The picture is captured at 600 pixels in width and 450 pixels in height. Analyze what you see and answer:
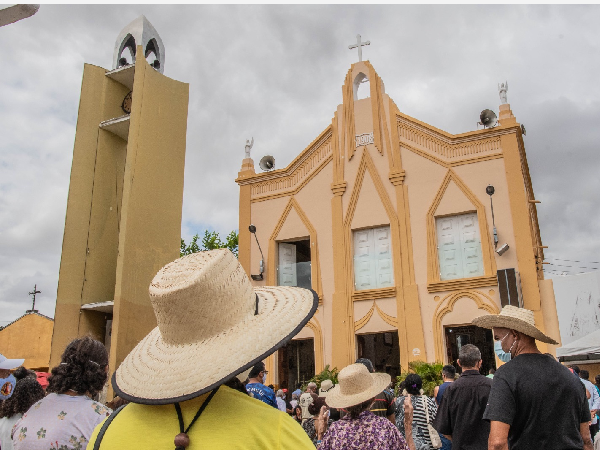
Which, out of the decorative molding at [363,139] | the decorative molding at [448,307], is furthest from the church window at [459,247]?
the decorative molding at [363,139]

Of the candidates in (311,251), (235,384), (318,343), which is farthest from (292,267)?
(235,384)

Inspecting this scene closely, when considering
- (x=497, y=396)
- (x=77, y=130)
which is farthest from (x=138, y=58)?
(x=497, y=396)

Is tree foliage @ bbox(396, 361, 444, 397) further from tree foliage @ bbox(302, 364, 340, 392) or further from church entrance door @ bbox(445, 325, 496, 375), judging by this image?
tree foliage @ bbox(302, 364, 340, 392)

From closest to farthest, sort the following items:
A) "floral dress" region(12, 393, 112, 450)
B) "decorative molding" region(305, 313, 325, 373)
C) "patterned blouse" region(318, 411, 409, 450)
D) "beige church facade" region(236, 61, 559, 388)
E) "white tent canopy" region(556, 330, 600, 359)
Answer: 1. "floral dress" region(12, 393, 112, 450)
2. "patterned blouse" region(318, 411, 409, 450)
3. "white tent canopy" region(556, 330, 600, 359)
4. "beige church facade" region(236, 61, 559, 388)
5. "decorative molding" region(305, 313, 325, 373)

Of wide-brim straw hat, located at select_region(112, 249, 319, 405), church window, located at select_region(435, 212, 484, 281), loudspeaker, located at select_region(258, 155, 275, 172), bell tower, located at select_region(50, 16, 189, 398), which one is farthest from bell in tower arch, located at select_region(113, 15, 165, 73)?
wide-brim straw hat, located at select_region(112, 249, 319, 405)

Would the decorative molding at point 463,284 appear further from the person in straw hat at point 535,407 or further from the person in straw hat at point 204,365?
the person in straw hat at point 204,365

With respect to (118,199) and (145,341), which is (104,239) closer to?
(118,199)

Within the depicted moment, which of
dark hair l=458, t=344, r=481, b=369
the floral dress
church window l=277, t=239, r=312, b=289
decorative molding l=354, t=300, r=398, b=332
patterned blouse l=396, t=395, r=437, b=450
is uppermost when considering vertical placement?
church window l=277, t=239, r=312, b=289

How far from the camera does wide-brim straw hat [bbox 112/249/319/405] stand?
1.77 metres

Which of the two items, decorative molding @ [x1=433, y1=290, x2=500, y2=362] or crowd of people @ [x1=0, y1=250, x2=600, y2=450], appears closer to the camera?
crowd of people @ [x1=0, y1=250, x2=600, y2=450]

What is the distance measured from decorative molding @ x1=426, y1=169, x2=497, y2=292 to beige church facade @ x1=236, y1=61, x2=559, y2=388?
0.03 m

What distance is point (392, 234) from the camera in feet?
50.1

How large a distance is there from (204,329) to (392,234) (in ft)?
45.0

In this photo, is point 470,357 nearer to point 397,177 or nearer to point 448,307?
point 448,307
